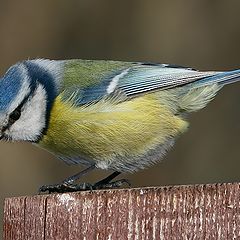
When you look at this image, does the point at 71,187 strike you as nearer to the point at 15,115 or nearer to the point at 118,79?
the point at 15,115

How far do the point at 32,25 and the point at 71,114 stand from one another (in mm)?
2622

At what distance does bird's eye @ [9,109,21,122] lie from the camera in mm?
3576

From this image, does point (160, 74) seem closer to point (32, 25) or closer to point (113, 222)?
point (113, 222)

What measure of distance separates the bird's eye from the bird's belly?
0.16 metres

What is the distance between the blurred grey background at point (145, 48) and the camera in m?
5.74

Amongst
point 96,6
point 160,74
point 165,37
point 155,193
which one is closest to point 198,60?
point 165,37

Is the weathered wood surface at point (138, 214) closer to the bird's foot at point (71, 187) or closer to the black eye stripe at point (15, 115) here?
the bird's foot at point (71, 187)

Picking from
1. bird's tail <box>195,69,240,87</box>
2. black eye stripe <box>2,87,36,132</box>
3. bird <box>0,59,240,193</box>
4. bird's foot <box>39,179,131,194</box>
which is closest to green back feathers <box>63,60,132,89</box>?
bird <box>0,59,240,193</box>

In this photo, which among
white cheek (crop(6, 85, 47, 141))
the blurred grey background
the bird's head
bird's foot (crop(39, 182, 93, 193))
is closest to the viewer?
bird's foot (crop(39, 182, 93, 193))

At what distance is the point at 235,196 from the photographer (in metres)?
2.25

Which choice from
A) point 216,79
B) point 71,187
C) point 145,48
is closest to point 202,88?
point 216,79

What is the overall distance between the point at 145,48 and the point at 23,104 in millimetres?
2570

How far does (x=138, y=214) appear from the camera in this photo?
233 cm

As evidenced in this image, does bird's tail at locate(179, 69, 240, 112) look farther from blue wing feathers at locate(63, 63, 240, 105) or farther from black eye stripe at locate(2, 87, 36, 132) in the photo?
black eye stripe at locate(2, 87, 36, 132)
